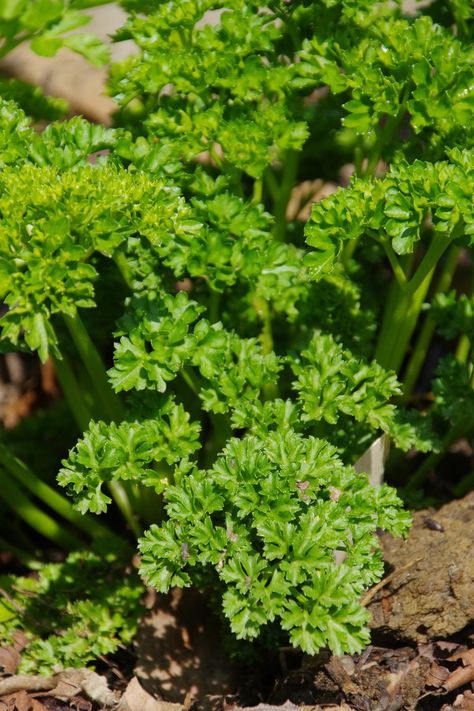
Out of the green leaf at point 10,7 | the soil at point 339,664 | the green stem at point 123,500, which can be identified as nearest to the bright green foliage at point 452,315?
the soil at point 339,664

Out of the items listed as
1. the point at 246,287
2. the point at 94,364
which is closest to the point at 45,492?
the point at 94,364

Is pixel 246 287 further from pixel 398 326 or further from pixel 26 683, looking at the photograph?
pixel 26 683

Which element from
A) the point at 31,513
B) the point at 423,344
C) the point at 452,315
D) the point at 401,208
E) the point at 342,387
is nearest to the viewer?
the point at 401,208

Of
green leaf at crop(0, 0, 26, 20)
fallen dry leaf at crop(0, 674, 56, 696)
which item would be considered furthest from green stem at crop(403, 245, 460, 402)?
green leaf at crop(0, 0, 26, 20)

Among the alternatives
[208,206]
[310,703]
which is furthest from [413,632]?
[208,206]

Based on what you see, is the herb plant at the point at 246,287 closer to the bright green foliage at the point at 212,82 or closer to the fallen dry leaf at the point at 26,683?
the bright green foliage at the point at 212,82

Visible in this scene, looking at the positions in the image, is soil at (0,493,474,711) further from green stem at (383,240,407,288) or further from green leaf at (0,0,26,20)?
green leaf at (0,0,26,20)

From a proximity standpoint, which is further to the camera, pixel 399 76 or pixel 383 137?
pixel 383 137
